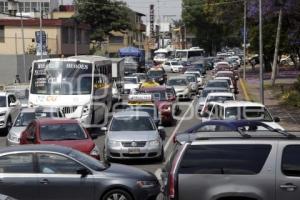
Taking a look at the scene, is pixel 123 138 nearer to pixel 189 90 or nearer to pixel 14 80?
pixel 189 90

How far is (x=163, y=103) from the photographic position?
105ft

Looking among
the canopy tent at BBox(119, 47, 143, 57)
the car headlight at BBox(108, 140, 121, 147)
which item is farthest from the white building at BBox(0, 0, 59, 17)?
the car headlight at BBox(108, 140, 121, 147)

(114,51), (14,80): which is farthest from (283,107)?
(114,51)

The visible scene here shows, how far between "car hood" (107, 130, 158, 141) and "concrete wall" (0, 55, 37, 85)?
46025 mm

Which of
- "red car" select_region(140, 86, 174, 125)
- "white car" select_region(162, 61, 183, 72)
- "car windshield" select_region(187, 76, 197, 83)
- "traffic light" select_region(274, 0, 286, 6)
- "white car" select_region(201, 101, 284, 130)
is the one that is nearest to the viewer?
"white car" select_region(201, 101, 284, 130)

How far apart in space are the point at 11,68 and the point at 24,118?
42.4m

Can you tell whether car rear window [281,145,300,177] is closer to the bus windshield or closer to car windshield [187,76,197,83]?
the bus windshield

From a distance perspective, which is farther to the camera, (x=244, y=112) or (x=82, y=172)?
(x=244, y=112)

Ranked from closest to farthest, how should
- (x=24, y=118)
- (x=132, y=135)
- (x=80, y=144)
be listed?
1. (x=80, y=144)
2. (x=132, y=135)
3. (x=24, y=118)

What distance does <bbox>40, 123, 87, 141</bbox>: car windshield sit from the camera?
712 inches

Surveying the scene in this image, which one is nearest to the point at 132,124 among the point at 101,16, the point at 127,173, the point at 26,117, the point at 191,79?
the point at 26,117

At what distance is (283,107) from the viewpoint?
38219 millimetres

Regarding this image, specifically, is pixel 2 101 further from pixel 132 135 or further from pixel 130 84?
pixel 130 84

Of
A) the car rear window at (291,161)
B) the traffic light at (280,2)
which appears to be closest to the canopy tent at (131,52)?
the traffic light at (280,2)
